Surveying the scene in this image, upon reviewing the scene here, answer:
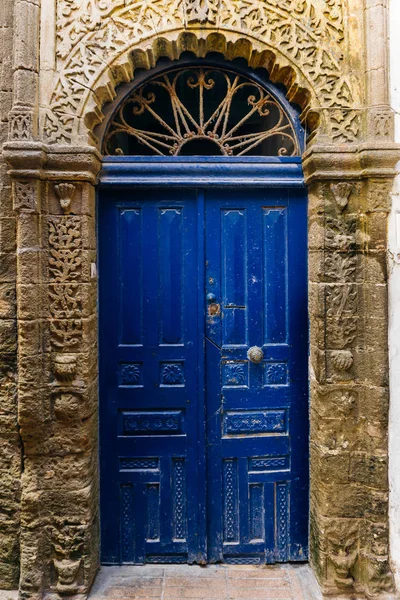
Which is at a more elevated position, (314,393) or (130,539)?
(314,393)

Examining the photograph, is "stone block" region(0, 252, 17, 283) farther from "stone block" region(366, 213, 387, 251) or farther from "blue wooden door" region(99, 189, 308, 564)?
"stone block" region(366, 213, 387, 251)

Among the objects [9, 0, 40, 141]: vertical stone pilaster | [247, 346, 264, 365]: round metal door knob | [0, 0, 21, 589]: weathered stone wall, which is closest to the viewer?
[9, 0, 40, 141]: vertical stone pilaster

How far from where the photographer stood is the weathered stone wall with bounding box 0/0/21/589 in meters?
3.01

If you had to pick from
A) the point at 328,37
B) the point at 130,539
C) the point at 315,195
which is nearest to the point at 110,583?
the point at 130,539

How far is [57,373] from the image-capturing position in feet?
9.85

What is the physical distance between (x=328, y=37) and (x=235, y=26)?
0.64 meters

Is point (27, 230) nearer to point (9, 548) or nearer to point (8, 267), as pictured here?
point (8, 267)

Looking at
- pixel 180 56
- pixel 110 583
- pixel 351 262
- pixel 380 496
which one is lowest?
pixel 110 583

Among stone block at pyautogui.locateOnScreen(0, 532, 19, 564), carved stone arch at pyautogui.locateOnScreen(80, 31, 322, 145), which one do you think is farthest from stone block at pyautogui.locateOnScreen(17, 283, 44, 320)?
stone block at pyautogui.locateOnScreen(0, 532, 19, 564)

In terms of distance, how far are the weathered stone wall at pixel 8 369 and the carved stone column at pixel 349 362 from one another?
2.06m

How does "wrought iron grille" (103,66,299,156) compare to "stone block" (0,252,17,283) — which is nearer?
"stone block" (0,252,17,283)

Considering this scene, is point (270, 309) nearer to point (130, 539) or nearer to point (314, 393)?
point (314, 393)

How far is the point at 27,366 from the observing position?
295cm

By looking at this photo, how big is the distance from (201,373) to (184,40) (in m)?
2.36
